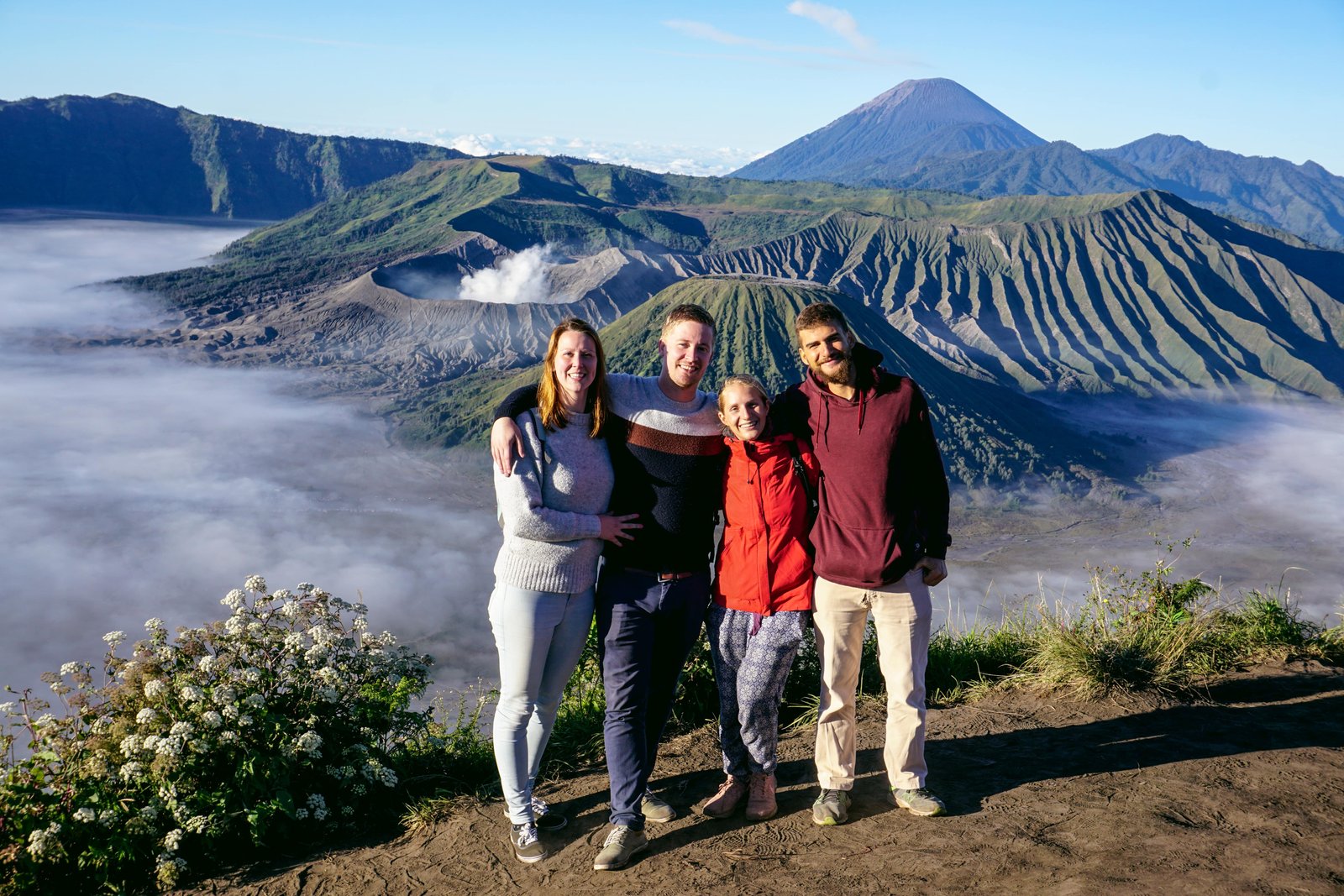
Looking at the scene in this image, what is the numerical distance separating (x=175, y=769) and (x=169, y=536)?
182 feet

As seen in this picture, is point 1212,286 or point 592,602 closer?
point 592,602

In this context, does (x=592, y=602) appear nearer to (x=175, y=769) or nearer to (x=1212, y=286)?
(x=175, y=769)

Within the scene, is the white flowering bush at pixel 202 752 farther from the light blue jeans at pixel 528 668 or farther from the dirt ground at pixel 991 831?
the light blue jeans at pixel 528 668

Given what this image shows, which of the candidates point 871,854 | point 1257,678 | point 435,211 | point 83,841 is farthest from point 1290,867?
point 435,211

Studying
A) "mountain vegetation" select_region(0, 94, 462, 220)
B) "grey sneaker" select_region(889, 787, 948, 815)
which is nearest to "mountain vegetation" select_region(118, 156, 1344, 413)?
"grey sneaker" select_region(889, 787, 948, 815)

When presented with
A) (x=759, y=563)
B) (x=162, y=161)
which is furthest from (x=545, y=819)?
(x=162, y=161)

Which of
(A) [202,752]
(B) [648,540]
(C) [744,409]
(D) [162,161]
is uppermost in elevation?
(D) [162,161]

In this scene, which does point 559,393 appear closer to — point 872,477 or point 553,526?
point 553,526

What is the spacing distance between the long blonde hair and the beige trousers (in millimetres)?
1081

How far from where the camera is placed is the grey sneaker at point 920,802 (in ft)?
12.7

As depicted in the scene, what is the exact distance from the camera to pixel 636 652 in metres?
3.76

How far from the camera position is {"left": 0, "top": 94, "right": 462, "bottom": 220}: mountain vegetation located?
170 metres

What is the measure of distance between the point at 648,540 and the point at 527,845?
1.29 metres

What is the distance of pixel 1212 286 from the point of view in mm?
91812
